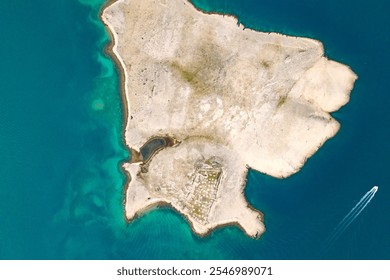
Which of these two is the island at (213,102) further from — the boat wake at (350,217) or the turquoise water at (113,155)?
the boat wake at (350,217)

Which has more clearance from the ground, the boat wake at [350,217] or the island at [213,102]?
the island at [213,102]

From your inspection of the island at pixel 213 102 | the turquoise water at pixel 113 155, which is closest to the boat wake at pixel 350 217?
the turquoise water at pixel 113 155

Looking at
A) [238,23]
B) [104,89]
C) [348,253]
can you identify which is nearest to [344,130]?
[348,253]

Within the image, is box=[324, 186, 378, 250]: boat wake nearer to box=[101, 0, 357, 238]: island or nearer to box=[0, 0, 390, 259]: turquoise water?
box=[0, 0, 390, 259]: turquoise water

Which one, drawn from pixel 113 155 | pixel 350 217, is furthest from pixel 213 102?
pixel 350 217

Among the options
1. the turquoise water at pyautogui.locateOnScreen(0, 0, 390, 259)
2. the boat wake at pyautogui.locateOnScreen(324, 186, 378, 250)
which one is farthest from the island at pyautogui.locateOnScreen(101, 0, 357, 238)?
the boat wake at pyautogui.locateOnScreen(324, 186, 378, 250)

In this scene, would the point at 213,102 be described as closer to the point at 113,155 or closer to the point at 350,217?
the point at 113,155
